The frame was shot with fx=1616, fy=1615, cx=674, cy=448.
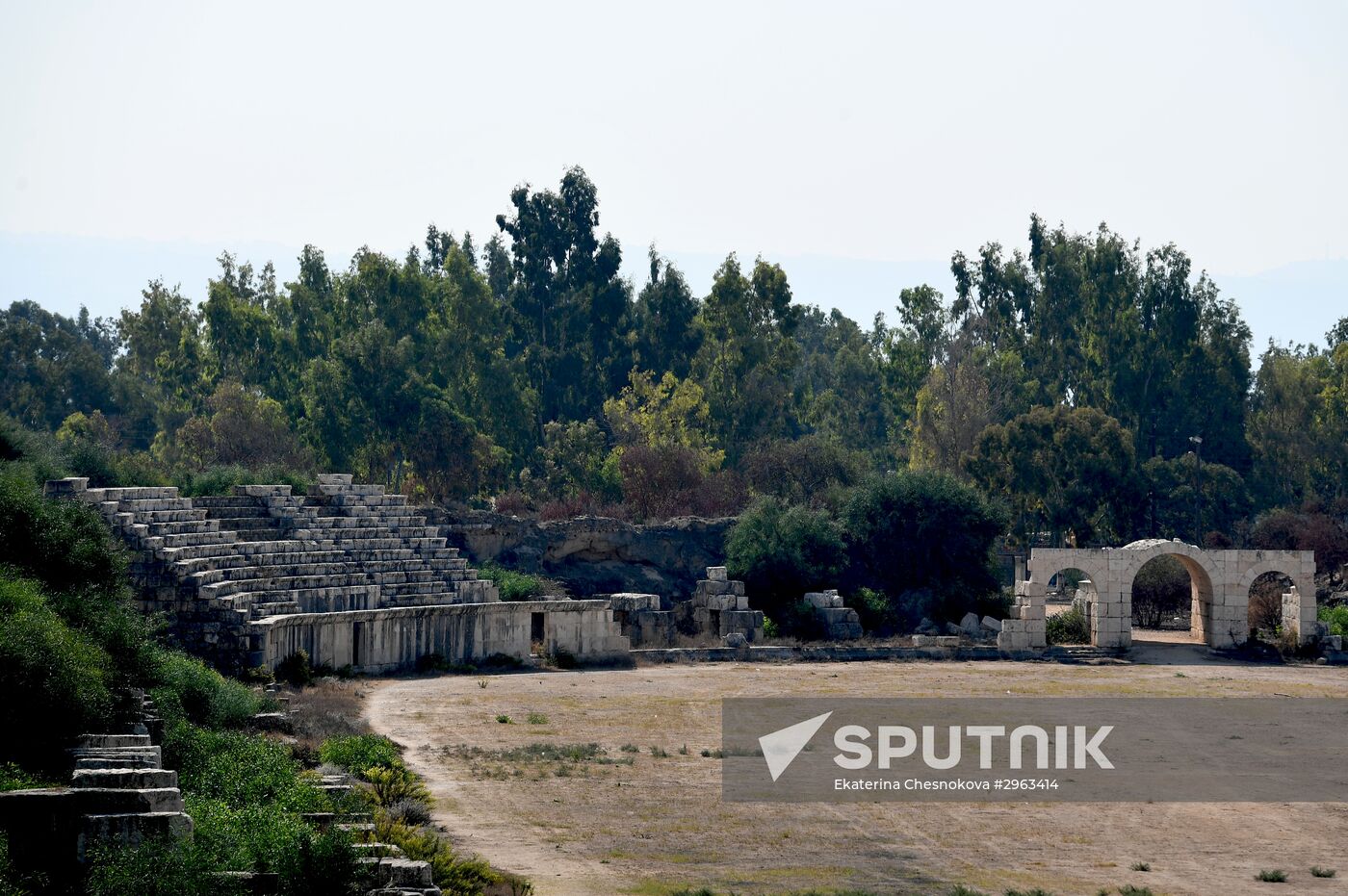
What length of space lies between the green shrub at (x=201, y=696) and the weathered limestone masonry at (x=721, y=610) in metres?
19.9

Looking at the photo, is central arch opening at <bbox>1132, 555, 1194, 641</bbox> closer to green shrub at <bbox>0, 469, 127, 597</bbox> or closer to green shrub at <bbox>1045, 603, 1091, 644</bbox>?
green shrub at <bbox>1045, 603, 1091, 644</bbox>

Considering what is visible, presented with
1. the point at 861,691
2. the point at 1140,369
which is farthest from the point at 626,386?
the point at 861,691

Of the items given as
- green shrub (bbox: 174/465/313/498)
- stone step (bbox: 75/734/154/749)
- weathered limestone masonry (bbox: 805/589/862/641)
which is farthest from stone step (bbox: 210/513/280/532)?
stone step (bbox: 75/734/154/749)

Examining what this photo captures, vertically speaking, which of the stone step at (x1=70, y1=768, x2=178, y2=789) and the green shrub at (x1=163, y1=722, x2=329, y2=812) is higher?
the stone step at (x1=70, y1=768, x2=178, y2=789)

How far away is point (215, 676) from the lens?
25953 millimetres

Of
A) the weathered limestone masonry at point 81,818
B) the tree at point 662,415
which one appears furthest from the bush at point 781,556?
the weathered limestone masonry at point 81,818

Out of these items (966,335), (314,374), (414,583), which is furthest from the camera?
(966,335)

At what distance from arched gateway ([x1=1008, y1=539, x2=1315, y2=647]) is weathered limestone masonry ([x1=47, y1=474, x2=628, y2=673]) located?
11715mm

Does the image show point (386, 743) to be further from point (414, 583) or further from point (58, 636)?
point (414, 583)

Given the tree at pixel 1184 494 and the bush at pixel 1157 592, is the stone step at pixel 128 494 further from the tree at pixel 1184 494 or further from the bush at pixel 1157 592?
the tree at pixel 1184 494

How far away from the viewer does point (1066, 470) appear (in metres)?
64.9

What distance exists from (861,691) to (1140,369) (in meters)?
45.5

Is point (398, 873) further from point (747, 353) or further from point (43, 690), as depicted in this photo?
point (747, 353)

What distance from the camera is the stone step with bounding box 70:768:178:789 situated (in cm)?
1470
